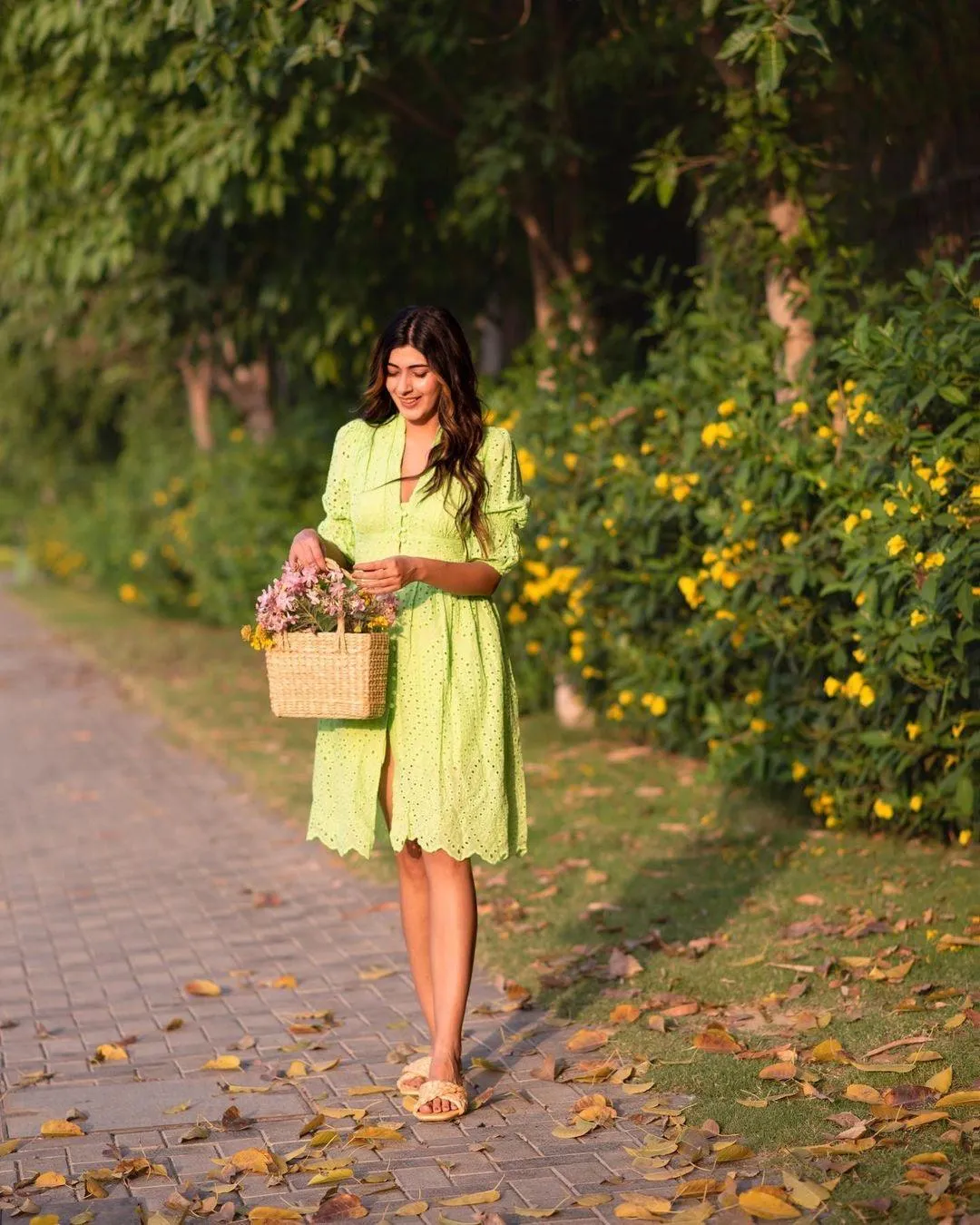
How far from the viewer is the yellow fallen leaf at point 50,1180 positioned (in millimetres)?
4195

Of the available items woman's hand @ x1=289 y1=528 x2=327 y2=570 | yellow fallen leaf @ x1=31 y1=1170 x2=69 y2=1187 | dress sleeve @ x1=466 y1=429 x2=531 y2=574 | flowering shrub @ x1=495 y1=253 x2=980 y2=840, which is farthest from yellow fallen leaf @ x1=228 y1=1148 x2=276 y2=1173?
flowering shrub @ x1=495 y1=253 x2=980 y2=840

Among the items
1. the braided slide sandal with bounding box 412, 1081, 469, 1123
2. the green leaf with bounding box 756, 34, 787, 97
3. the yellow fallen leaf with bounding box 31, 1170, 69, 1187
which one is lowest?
the yellow fallen leaf with bounding box 31, 1170, 69, 1187

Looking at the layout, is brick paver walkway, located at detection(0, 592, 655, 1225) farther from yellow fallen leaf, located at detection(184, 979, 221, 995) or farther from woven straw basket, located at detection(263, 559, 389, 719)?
woven straw basket, located at detection(263, 559, 389, 719)

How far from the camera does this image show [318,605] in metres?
4.50

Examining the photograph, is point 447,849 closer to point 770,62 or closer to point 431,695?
point 431,695

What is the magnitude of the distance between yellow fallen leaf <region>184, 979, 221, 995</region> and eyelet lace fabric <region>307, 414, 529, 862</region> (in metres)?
1.45

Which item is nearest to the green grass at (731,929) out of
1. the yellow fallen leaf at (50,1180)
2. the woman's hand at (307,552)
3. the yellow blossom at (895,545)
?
the yellow blossom at (895,545)

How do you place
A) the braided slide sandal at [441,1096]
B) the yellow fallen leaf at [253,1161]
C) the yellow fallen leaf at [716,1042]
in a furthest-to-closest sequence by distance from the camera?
the yellow fallen leaf at [716,1042]
the braided slide sandal at [441,1096]
the yellow fallen leaf at [253,1161]

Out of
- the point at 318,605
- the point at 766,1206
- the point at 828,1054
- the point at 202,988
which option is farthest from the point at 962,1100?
the point at 202,988

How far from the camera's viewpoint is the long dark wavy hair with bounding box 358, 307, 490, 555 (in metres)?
4.58

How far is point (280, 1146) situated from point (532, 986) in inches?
61.6

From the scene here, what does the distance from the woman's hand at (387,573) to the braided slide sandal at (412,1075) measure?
4.22 feet

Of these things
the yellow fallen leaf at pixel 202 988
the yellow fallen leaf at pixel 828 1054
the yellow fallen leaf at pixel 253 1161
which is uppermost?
the yellow fallen leaf at pixel 828 1054

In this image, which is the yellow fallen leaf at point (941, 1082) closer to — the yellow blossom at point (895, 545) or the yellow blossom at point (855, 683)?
the yellow blossom at point (895, 545)
